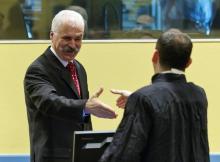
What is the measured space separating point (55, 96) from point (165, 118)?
614 millimetres

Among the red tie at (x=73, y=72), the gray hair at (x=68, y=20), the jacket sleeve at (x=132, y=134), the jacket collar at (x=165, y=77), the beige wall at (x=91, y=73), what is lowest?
the beige wall at (x=91, y=73)

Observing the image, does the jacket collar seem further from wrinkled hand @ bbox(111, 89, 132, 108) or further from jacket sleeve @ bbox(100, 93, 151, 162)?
wrinkled hand @ bbox(111, 89, 132, 108)

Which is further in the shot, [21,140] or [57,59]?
[21,140]

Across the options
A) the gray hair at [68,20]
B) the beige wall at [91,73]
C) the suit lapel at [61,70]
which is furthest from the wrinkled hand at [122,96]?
the beige wall at [91,73]

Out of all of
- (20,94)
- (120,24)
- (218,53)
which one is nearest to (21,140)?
(20,94)

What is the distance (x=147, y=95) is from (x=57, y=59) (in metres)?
0.72

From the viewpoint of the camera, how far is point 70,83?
107 inches

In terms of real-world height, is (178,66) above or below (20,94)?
above

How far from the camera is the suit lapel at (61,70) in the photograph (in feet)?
8.87

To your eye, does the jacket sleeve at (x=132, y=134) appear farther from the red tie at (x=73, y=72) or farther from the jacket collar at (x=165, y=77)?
the red tie at (x=73, y=72)

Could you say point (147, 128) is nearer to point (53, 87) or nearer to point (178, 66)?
point (178, 66)

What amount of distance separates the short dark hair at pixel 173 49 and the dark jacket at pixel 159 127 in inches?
2.0

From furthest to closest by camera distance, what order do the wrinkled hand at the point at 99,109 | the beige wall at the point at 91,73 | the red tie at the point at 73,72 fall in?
the beige wall at the point at 91,73
the red tie at the point at 73,72
the wrinkled hand at the point at 99,109

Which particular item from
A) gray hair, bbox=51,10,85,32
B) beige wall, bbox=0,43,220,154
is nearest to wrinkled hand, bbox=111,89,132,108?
gray hair, bbox=51,10,85,32
